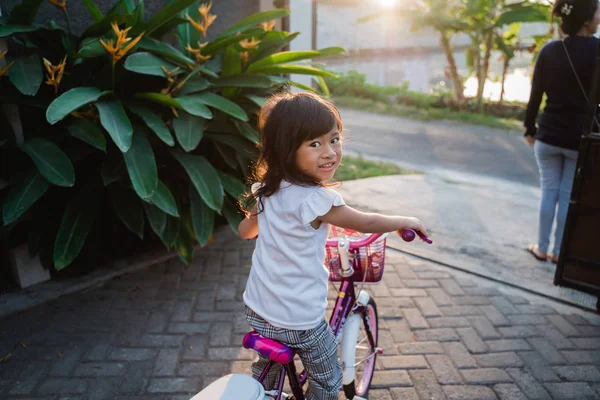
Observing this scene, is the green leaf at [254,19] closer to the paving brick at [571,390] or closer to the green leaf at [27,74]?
the green leaf at [27,74]

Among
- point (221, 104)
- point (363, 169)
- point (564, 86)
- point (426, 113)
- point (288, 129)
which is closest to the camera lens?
point (288, 129)

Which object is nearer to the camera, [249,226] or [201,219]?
[249,226]

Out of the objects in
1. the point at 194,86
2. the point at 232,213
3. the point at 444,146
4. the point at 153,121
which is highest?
the point at 194,86

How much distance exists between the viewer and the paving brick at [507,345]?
3100mm

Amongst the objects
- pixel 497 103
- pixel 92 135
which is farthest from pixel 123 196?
pixel 497 103

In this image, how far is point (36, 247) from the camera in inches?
135

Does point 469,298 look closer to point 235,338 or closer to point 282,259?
point 235,338

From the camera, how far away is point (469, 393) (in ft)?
8.87

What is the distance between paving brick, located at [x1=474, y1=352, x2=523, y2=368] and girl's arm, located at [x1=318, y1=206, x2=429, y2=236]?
150 cm

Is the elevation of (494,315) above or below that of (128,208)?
below

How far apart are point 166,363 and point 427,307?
1.82 m

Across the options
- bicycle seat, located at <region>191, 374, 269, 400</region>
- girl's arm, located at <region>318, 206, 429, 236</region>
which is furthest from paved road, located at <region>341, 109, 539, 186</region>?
bicycle seat, located at <region>191, 374, 269, 400</region>

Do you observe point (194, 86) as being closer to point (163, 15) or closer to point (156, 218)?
point (163, 15)

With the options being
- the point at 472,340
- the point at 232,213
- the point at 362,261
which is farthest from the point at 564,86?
the point at 232,213
